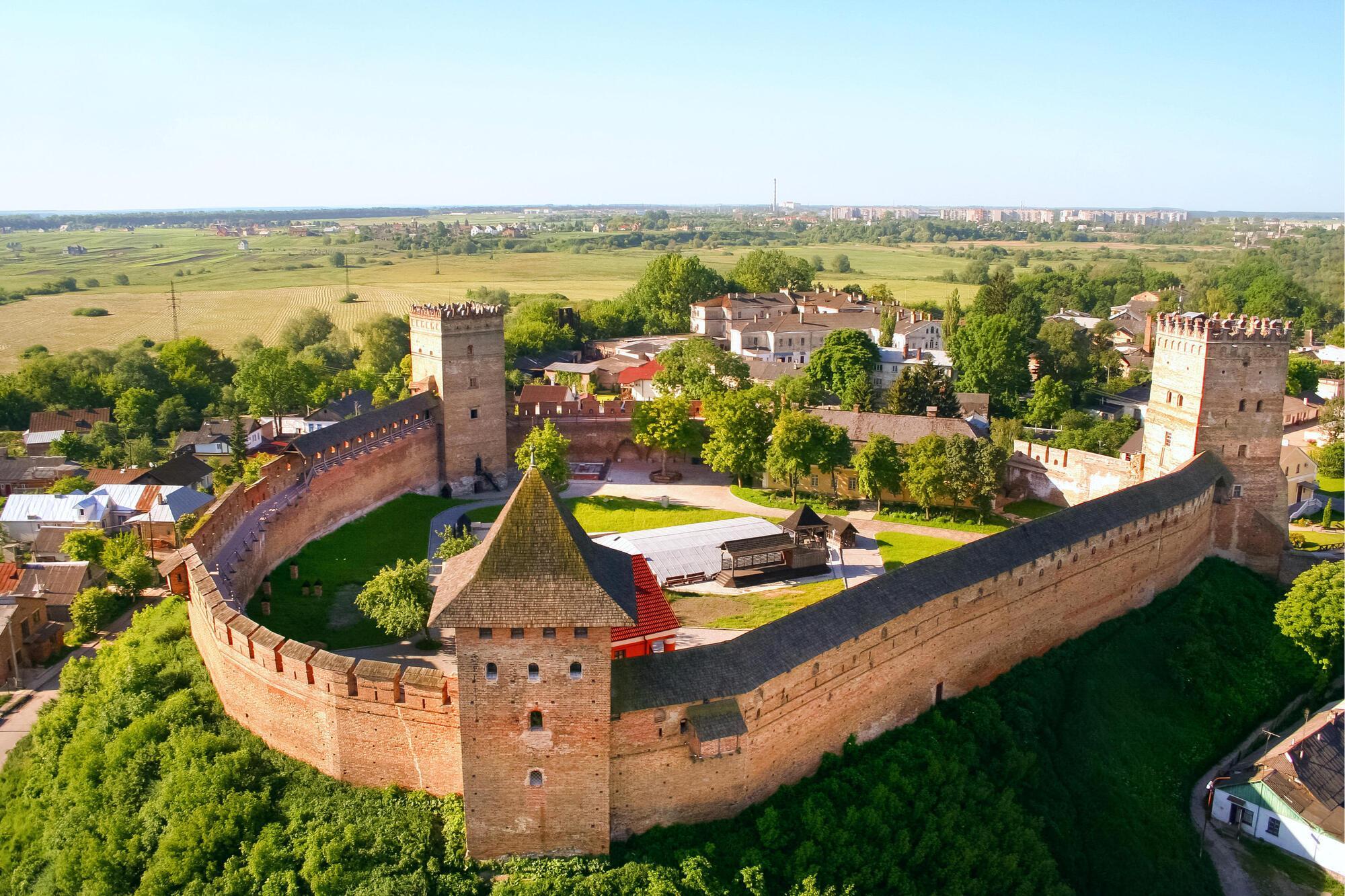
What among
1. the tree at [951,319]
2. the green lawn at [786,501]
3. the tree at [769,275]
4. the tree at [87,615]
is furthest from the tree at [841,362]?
the tree at [769,275]

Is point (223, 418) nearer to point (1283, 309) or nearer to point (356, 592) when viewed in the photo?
point (356, 592)

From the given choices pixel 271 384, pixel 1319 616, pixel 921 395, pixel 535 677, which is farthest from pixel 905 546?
pixel 271 384

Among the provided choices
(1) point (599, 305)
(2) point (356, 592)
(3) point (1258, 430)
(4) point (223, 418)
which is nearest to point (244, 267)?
(1) point (599, 305)

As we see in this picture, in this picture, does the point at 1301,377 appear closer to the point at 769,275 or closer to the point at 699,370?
A: the point at 699,370

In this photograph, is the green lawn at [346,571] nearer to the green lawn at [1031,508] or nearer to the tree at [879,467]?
the tree at [879,467]

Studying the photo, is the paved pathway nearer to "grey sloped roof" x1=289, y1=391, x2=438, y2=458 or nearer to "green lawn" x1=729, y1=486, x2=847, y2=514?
"grey sloped roof" x1=289, y1=391, x2=438, y2=458
